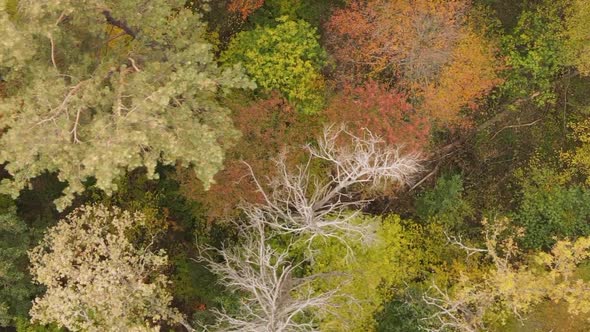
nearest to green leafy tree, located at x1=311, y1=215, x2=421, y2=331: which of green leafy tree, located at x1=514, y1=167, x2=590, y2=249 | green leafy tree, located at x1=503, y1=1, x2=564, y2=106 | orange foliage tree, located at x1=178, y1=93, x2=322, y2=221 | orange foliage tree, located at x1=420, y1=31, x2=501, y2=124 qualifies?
orange foliage tree, located at x1=178, y1=93, x2=322, y2=221

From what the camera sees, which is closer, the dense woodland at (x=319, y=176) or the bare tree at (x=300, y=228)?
the dense woodland at (x=319, y=176)

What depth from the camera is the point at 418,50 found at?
16.5 metres

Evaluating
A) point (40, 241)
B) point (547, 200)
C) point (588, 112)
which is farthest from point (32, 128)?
point (588, 112)

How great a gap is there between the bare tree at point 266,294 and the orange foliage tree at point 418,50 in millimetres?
6403

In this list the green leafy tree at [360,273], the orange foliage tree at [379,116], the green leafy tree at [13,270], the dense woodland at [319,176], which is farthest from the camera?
the orange foliage tree at [379,116]

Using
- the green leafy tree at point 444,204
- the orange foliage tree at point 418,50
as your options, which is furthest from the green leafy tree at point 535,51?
the green leafy tree at point 444,204

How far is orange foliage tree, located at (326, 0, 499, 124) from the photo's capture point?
1638cm

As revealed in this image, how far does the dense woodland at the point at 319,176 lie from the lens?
1329cm

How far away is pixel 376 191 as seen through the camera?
54.3 ft

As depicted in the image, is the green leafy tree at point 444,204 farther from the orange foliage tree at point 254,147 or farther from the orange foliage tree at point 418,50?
the orange foliage tree at point 254,147

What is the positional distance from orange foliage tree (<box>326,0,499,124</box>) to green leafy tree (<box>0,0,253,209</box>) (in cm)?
502

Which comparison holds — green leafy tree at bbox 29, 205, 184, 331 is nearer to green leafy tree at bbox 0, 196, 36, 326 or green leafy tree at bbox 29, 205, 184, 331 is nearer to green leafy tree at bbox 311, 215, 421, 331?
green leafy tree at bbox 0, 196, 36, 326

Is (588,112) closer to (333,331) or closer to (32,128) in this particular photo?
(333,331)

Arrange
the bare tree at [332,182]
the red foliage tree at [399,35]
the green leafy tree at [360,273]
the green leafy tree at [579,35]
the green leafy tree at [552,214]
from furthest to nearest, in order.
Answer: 1. the green leafy tree at [552,214]
2. the red foliage tree at [399,35]
3. the green leafy tree at [579,35]
4. the green leafy tree at [360,273]
5. the bare tree at [332,182]
